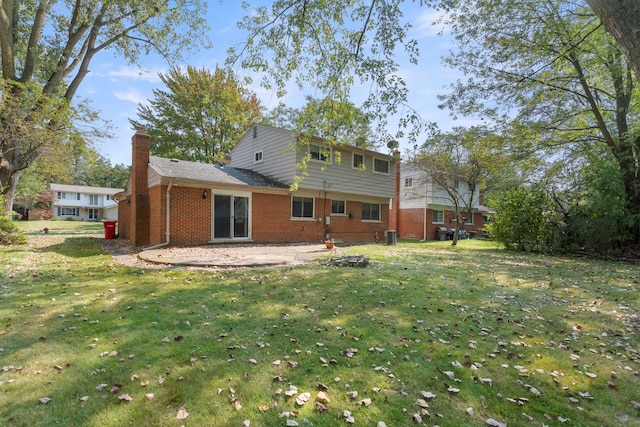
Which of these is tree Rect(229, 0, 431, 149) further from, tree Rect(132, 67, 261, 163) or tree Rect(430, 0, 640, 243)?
tree Rect(132, 67, 261, 163)

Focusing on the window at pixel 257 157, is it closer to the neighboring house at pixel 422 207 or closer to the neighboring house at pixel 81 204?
the neighboring house at pixel 422 207

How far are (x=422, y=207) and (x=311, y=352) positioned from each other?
24.7 meters

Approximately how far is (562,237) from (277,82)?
44.3 ft

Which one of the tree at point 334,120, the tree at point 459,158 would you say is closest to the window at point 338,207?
the tree at point 459,158

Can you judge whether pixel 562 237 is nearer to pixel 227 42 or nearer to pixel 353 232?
pixel 353 232

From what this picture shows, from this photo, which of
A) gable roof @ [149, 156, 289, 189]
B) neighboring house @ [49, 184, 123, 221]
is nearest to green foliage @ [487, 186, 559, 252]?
gable roof @ [149, 156, 289, 189]

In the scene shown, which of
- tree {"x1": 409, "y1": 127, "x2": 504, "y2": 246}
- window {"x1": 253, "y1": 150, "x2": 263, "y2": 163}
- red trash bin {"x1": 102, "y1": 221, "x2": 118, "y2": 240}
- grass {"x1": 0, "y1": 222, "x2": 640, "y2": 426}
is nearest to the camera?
grass {"x1": 0, "y1": 222, "x2": 640, "y2": 426}

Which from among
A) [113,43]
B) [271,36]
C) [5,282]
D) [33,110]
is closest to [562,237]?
[271,36]

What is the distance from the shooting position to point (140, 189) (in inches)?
524

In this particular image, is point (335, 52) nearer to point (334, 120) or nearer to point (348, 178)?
point (334, 120)

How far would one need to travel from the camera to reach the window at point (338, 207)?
1745 centimetres

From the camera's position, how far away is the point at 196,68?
2852 centimetres

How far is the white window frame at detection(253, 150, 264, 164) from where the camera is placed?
1714 centimetres

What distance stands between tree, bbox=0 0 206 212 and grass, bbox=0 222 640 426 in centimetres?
785
